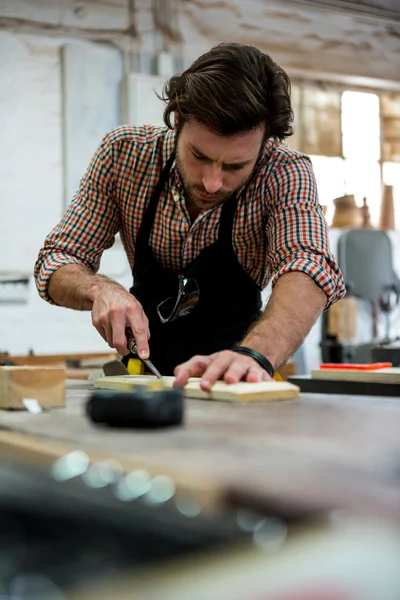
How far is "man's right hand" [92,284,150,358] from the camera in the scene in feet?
5.06

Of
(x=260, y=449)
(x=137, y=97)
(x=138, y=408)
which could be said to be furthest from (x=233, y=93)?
(x=137, y=97)

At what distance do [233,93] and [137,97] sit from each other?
11.2 feet

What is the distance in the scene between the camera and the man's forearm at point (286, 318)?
1.61m

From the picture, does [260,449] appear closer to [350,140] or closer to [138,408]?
[138,408]

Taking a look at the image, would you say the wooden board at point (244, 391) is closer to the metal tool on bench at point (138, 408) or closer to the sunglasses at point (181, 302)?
the metal tool on bench at point (138, 408)

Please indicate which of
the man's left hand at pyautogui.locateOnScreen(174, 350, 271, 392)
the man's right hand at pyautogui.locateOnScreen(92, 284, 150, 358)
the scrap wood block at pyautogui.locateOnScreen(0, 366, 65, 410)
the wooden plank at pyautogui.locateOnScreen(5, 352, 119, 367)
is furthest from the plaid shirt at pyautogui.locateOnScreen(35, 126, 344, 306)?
the wooden plank at pyautogui.locateOnScreen(5, 352, 119, 367)

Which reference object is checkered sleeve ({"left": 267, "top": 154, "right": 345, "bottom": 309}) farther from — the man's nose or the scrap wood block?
the scrap wood block

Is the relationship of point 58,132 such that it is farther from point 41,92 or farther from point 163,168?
point 163,168

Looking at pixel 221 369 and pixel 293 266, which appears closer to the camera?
pixel 221 369

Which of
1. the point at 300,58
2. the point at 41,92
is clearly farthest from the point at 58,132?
the point at 300,58

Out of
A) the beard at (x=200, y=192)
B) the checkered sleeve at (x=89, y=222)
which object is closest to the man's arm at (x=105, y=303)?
the checkered sleeve at (x=89, y=222)

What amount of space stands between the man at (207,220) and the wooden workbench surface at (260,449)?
2.37ft

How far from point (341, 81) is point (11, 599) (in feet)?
20.2

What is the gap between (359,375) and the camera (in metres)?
1.76
